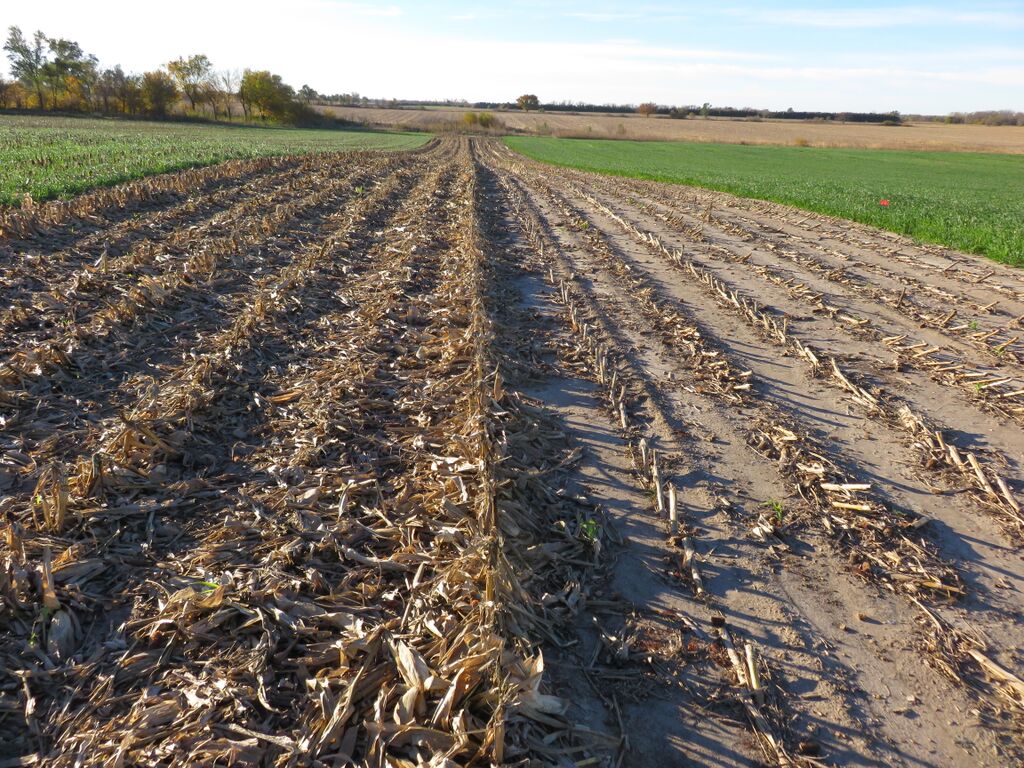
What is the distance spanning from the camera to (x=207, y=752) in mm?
3260

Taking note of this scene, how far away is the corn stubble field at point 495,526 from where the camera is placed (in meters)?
3.60

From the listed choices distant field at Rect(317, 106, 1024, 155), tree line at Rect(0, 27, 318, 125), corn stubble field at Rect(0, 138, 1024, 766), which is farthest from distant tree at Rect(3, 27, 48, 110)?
corn stubble field at Rect(0, 138, 1024, 766)

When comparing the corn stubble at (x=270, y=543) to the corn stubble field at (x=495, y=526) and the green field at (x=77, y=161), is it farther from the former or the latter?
the green field at (x=77, y=161)

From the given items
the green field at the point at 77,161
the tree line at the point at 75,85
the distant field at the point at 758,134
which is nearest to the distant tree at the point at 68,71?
the tree line at the point at 75,85

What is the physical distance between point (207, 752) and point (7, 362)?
6.49 metres

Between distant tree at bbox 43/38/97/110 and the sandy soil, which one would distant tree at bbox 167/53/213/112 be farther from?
the sandy soil

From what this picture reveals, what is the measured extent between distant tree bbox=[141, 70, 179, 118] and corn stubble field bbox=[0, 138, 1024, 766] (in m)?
96.9

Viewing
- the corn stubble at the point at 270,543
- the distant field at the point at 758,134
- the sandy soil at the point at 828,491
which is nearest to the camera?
the corn stubble at the point at 270,543

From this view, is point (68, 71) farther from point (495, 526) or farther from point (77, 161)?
point (495, 526)

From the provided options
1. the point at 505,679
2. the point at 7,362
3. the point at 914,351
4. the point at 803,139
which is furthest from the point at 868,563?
the point at 803,139

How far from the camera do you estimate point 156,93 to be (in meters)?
89.4

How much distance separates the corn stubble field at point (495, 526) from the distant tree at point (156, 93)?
318 feet

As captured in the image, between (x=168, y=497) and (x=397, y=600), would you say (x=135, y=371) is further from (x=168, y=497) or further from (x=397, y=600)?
(x=397, y=600)

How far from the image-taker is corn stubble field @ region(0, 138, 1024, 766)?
3598mm
